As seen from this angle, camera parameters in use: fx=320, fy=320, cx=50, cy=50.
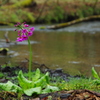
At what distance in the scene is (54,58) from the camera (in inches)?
492

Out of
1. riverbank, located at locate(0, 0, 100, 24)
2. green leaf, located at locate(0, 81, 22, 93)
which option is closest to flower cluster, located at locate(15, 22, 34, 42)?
green leaf, located at locate(0, 81, 22, 93)

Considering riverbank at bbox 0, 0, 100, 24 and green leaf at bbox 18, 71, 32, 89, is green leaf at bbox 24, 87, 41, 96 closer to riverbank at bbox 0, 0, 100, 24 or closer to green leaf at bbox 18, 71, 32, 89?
green leaf at bbox 18, 71, 32, 89

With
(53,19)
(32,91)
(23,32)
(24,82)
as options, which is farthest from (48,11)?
(32,91)

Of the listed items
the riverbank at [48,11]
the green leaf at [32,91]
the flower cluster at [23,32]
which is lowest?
the riverbank at [48,11]

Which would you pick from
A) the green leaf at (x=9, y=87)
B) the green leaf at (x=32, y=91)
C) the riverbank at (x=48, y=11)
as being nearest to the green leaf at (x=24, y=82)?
the green leaf at (x=9, y=87)

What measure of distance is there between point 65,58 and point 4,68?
3.87m

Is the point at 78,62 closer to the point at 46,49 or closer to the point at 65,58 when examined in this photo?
the point at 65,58

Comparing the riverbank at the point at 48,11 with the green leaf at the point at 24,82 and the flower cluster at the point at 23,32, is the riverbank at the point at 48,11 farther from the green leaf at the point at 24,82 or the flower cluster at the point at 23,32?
the green leaf at the point at 24,82

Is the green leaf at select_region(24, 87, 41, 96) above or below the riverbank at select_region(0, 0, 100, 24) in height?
above

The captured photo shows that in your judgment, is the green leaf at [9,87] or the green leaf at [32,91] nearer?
the green leaf at [32,91]

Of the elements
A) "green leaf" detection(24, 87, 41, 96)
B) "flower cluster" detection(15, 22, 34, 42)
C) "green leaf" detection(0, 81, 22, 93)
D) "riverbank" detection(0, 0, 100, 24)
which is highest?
"flower cluster" detection(15, 22, 34, 42)

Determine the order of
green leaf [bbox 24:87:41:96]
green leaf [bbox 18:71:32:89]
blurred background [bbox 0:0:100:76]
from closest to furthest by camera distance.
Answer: green leaf [bbox 24:87:41:96] < green leaf [bbox 18:71:32:89] < blurred background [bbox 0:0:100:76]

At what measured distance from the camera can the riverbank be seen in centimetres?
3366

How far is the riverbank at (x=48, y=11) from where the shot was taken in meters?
33.7
